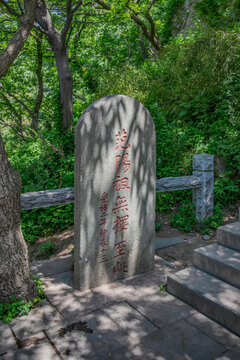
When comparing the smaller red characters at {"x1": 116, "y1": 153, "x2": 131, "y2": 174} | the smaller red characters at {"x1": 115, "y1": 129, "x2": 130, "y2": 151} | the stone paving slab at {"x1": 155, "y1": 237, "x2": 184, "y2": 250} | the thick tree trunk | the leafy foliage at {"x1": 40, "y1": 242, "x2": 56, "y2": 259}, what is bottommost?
the leafy foliage at {"x1": 40, "y1": 242, "x2": 56, "y2": 259}

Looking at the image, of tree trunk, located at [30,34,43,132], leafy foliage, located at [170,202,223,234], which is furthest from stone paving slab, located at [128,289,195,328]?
tree trunk, located at [30,34,43,132]

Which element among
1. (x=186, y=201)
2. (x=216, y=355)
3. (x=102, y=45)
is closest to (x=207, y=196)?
(x=186, y=201)

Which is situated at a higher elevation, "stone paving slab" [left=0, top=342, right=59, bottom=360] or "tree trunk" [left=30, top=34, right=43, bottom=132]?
"tree trunk" [left=30, top=34, right=43, bottom=132]

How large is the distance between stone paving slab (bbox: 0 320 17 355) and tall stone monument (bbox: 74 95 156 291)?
0.88 m

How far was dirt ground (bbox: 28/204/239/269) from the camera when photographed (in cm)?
459

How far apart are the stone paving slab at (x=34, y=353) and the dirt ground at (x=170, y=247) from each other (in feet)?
7.36

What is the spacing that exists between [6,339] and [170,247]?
2858mm

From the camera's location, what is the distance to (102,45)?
48.4ft

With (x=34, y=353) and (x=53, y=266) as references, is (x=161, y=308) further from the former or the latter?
(x=53, y=266)

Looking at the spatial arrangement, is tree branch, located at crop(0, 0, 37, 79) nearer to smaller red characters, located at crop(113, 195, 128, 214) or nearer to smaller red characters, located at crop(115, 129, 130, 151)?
smaller red characters, located at crop(115, 129, 130, 151)

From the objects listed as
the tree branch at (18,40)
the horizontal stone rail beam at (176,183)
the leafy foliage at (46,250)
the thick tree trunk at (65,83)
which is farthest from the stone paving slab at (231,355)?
the thick tree trunk at (65,83)

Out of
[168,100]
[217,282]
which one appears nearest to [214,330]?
[217,282]

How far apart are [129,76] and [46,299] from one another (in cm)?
754

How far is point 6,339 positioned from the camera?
108 inches
